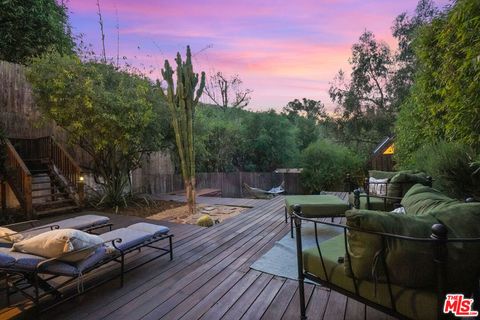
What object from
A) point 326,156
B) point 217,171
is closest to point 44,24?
point 217,171

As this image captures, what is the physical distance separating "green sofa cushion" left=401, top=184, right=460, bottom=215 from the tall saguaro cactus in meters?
4.26

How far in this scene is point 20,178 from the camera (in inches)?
222

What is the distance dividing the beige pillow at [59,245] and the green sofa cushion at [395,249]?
2.01 metres

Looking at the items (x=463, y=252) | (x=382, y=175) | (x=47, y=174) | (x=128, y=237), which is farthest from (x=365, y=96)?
(x=47, y=174)

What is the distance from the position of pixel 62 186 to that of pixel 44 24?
20.1 feet

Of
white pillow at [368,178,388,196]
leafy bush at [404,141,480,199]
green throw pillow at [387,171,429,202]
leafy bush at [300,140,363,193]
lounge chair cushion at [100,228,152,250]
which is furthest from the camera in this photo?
leafy bush at [300,140,363,193]

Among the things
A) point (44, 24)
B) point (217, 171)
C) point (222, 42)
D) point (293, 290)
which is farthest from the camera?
point (217, 171)

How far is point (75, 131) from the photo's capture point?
599 cm

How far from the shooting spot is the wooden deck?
194cm

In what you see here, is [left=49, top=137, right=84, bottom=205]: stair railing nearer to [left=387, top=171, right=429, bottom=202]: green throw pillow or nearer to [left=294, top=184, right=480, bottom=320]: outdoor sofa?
[left=387, top=171, right=429, bottom=202]: green throw pillow

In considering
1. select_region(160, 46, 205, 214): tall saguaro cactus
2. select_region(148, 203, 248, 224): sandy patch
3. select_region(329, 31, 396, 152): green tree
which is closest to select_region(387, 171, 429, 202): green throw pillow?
select_region(148, 203, 248, 224): sandy patch

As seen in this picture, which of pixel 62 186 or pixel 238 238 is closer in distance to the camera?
pixel 238 238

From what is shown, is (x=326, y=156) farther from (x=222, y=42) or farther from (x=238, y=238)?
(x=238, y=238)

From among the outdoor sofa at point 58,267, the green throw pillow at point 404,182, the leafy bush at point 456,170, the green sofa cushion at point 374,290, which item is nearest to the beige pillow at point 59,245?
the outdoor sofa at point 58,267
